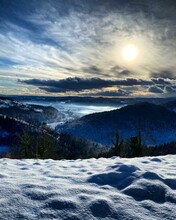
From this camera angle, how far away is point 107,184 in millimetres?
6438

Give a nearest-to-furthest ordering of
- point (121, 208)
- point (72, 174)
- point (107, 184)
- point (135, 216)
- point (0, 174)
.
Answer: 1. point (135, 216)
2. point (121, 208)
3. point (107, 184)
4. point (0, 174)
5. point (72, 174)

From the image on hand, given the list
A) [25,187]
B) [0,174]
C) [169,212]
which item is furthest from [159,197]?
[0,174]

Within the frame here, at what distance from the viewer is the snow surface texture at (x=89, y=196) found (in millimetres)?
4656

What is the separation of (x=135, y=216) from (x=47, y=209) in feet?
5.48

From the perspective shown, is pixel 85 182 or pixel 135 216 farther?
pixel 85 182

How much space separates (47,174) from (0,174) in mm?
1323

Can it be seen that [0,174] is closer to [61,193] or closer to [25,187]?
[25,187]

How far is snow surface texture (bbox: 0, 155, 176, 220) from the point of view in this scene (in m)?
4.66

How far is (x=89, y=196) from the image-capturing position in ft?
17.7

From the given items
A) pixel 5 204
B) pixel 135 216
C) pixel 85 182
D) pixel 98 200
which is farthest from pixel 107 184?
pixel 5 204

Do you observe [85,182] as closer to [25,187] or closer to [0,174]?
[25,187]

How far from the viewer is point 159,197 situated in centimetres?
554

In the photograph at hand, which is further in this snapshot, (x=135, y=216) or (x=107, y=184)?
(x=107, y=184)

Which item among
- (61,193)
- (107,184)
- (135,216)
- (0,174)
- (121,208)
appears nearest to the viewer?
(135,216)
